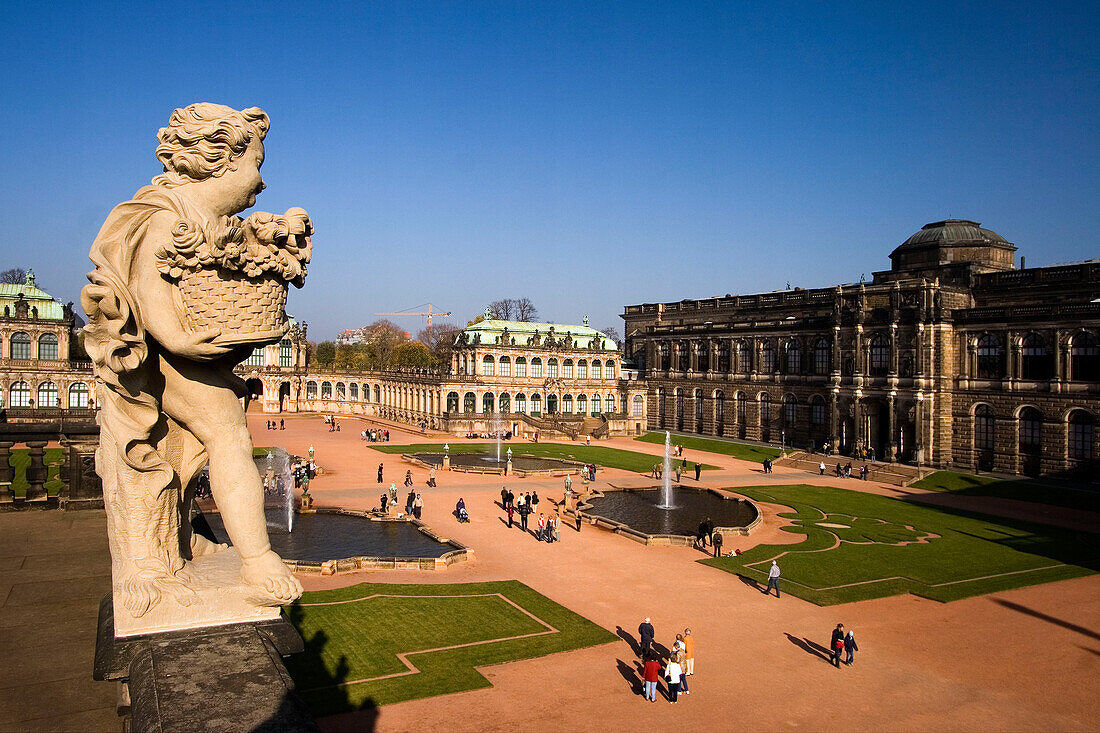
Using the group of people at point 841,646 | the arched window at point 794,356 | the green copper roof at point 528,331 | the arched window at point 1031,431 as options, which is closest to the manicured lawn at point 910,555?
the group of people at point 841,646

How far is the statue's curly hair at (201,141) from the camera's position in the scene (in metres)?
6.47

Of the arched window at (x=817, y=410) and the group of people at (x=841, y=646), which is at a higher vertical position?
the arched window at (x=817, y=410)

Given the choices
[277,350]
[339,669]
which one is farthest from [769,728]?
[277,350]

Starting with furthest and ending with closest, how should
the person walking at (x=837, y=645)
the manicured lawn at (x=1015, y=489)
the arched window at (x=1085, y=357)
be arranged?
1. the arched window at (x=1085, y=357)
2. the manicured lawn at (x=1015, y=489)
3. the person walking at (x=837, y=645)

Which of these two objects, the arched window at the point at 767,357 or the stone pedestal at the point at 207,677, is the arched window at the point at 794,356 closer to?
the arched window at the point at 767,357

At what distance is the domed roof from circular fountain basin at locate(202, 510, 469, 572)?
2345 inches

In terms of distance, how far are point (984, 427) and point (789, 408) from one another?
744 inches

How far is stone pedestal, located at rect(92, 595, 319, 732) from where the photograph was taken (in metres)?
4.47

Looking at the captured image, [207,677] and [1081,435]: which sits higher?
[207,677]

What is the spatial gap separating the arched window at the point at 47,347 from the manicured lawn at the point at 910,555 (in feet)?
246

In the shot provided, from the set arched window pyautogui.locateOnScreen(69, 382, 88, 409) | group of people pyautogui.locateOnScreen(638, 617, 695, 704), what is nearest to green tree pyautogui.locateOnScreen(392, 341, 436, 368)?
arched window pyautogui.locateOnScreen(69, 382, 88, 409)

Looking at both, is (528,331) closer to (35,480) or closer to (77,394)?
(77,394)

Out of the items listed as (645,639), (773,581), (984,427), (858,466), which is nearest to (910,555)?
(773,581)

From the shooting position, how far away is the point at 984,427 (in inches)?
2363
